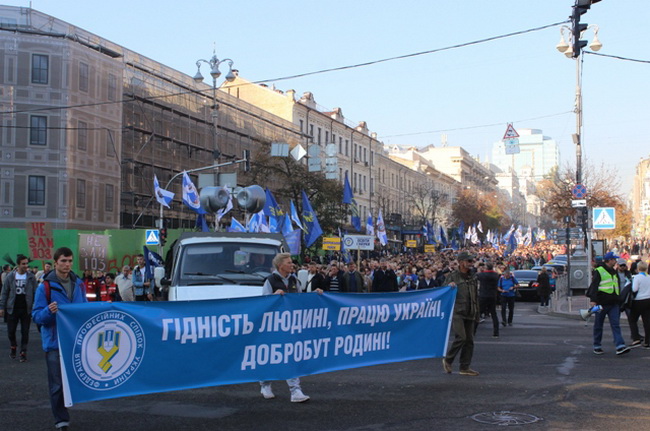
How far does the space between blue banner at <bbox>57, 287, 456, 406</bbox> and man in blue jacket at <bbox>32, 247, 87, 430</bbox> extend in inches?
6.7

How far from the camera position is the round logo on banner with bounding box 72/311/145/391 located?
733cm

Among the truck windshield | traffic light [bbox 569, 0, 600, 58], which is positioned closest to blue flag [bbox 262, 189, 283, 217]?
traffic light [bbox 569, 0, 600, 58]

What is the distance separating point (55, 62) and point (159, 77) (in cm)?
810

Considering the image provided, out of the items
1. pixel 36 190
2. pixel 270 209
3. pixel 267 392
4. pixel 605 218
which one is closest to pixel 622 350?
pixel 267 392

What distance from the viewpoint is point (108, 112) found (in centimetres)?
4300

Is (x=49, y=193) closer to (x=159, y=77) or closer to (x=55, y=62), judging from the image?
(x=55, y=62)

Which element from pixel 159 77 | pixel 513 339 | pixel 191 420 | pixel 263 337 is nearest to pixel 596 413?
pixel 263 337

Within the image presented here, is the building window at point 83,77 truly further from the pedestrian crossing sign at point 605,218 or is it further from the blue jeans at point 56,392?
the blue jeans at point 56,392

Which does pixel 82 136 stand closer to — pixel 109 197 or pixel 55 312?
pixel 109 197

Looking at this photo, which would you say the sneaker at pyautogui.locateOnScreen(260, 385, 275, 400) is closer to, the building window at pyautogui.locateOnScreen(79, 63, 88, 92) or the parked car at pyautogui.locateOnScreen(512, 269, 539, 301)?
the parked car at pyautogui.locateOnScreen(512, 269, 539, 301)

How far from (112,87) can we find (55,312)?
37.7 m

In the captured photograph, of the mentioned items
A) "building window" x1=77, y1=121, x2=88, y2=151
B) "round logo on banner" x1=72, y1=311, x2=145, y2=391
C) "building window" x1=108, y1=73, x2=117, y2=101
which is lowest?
"round logo on banner" x1=72, y1=311, x2=145, y2=391

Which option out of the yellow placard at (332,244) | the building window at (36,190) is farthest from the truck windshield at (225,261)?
the building window at (36,190)

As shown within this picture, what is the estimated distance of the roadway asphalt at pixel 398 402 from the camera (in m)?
7.77
